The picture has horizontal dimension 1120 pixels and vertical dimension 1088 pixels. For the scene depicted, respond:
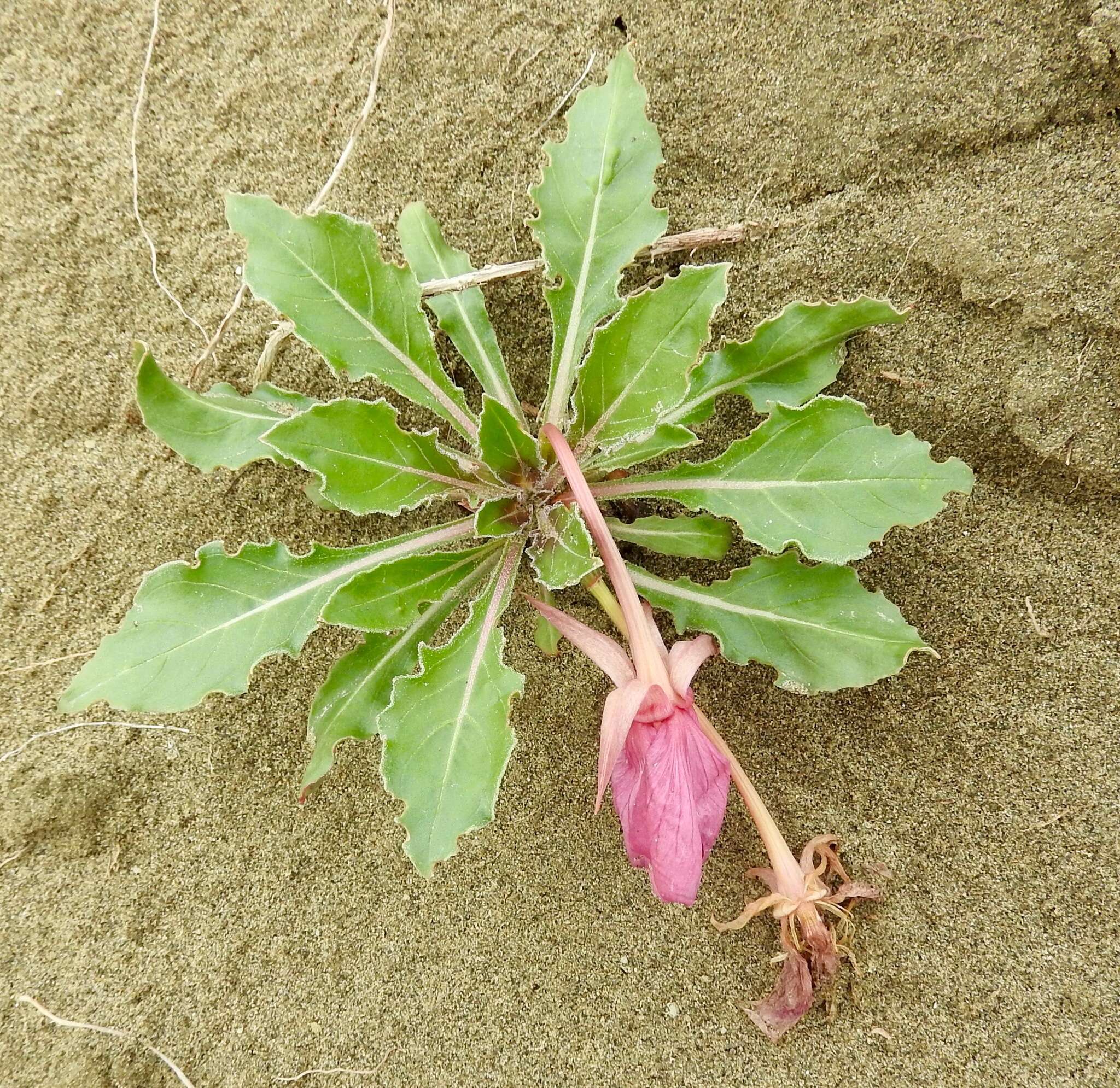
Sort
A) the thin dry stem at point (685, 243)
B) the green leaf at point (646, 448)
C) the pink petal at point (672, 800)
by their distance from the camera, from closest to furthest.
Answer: the pink petal at point (672, 800) → the green leaf at point (646, 448) → the thin dry stem at point (685, 243)

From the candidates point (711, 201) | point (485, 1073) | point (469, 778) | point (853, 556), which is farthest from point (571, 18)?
point (485, 1073)

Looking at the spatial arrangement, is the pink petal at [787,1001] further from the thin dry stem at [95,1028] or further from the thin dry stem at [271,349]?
the thin dry stem at [271,349]

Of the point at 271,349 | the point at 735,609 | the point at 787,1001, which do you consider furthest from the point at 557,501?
the point at 787,1001

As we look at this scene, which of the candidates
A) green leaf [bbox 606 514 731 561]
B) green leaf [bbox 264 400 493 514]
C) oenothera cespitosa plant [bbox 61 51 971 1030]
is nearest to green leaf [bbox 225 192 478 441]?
oenothera cespitosa plant [bbox 61 51 971 1030]

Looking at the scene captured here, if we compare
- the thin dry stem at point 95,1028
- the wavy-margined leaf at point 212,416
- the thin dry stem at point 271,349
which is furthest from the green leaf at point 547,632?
the thin dry stem at point 95,1028

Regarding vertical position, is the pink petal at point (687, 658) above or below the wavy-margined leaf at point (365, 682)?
above

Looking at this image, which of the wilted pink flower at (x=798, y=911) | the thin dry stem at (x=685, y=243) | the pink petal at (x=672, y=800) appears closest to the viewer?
the pink petal at (x=672, y=800)

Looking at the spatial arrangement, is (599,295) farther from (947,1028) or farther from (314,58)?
(947,1028)
